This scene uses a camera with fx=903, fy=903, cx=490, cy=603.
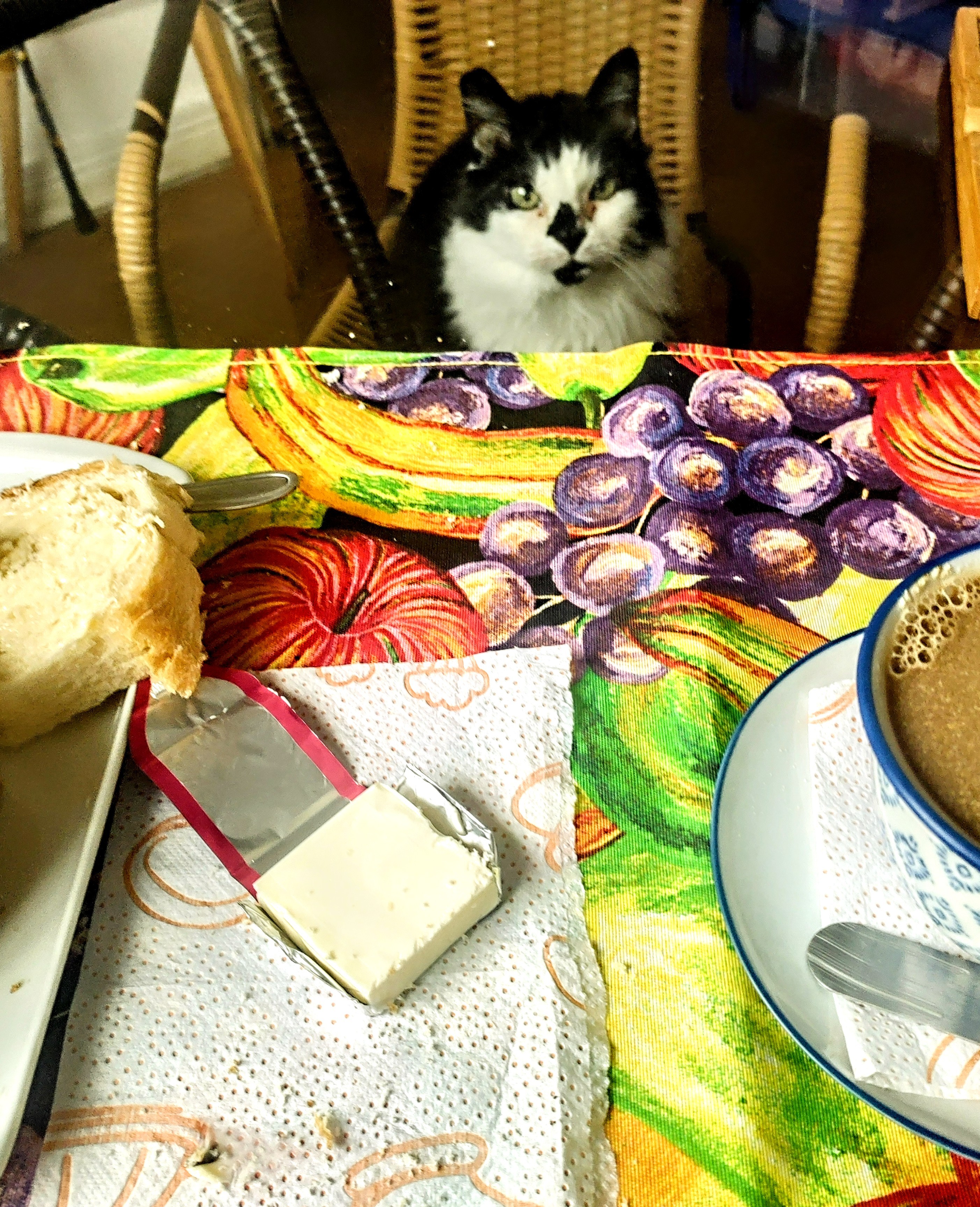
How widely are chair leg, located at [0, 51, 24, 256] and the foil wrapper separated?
2.63 ft

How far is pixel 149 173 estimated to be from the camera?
0.94 meters

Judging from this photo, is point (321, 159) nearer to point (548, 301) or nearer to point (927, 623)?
point (548, 301)

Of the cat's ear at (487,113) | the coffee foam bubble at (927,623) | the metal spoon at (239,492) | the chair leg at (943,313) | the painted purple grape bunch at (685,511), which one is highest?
the cat's ear at (487,113)

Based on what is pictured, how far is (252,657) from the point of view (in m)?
0.46

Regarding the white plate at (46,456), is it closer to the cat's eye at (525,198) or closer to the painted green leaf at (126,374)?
the painted green leaf at (126,374)

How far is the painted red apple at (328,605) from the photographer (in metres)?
0.46

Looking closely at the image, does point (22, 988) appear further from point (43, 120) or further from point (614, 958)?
point (43, 120)

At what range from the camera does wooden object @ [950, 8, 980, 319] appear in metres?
0.79

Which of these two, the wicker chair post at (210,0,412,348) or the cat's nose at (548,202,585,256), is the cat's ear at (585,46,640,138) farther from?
the wicker chair post at (210,0,412,348)

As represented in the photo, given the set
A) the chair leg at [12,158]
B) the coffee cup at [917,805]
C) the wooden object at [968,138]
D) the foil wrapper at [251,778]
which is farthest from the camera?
the chair leg at [12,158]

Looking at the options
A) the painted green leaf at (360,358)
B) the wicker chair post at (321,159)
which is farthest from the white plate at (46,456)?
the wicker chair post at (321,159)

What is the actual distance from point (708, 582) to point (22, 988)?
356 millimetres

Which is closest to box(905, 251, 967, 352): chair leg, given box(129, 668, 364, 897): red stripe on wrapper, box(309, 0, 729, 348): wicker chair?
box(309, 0, 729, 348): wicker chair

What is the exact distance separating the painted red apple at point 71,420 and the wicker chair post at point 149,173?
1.12 ft
